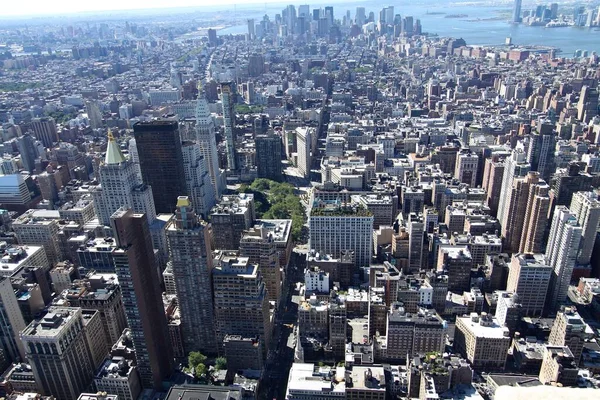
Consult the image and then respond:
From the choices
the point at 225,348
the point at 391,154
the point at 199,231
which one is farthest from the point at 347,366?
the point at 391,154

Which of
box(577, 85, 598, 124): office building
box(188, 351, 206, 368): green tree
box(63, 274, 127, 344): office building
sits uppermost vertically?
box(577, 85, 598, 124): office building

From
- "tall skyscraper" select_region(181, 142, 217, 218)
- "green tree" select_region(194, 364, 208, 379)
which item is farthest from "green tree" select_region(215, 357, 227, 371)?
"tall skyscraper" select_region(181, 142, 217, 218)

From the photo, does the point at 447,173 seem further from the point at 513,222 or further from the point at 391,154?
the point at 513,222

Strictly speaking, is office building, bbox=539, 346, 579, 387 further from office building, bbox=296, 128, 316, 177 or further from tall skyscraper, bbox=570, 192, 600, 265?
office building, bbox=296, 128, 316, 177

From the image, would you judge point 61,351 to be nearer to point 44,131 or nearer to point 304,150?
point 304,150

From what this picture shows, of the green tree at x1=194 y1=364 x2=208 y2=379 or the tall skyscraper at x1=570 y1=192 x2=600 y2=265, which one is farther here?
the tall skyscraper at x1=570 y1=192 x2=600 y2=265

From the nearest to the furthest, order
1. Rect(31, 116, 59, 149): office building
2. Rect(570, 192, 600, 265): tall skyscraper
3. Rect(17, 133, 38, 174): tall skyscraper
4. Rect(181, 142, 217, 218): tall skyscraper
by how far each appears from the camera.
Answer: Rect(570, 192, 600, 265): tall skyscraper < Rect(181, 142, 217, 218): tall skyscraper < Rect(17, 133, 38, 174): tall skyscraper < Rect(31, 116, 59, 149): office building

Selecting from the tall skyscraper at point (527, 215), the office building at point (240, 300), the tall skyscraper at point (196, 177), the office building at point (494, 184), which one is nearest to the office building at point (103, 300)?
the office building at point (240, 300)
